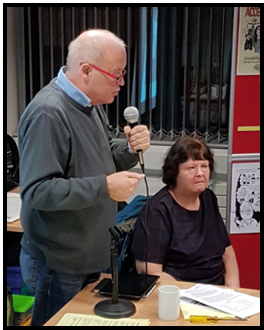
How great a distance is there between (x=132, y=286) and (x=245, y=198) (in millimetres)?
1217

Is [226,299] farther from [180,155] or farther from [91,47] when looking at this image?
[91,47]

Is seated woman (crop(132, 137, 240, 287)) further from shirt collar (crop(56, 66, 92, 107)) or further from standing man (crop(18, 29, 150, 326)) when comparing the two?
shirt collar (crop(56, 66, 92, 107))

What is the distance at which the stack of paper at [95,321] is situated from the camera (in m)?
1.48

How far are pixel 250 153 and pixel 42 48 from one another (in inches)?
66.4

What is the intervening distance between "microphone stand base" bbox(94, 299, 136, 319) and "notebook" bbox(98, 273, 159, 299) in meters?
0.06

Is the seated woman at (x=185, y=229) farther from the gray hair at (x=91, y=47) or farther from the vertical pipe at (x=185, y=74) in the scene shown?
the vertical pipe at (x=185, y=74)

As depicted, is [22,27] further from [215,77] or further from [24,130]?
[24,130]

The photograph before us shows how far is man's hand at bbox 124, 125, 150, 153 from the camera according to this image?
5.67 feet

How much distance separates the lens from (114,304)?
1570 mm

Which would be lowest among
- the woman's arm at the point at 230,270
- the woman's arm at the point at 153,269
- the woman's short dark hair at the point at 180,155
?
the woman's arm at the point at 230,270

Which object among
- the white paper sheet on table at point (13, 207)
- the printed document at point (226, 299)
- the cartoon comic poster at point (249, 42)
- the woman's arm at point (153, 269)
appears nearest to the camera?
the printed document at point (226, 299)

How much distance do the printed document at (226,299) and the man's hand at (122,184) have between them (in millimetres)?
441

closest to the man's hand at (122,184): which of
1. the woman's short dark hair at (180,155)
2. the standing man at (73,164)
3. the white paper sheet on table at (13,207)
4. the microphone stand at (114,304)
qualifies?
the standing man at (73,164)

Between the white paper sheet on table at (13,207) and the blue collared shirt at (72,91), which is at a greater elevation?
the blue collared shirt at (72,91)
